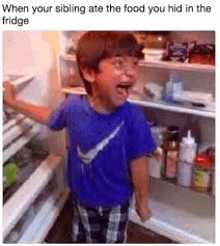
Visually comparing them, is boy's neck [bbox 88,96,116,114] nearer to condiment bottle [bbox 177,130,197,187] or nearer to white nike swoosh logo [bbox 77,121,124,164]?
white nike swoosh logo [bbox 77,121,124,164]

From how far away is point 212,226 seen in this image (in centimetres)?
117

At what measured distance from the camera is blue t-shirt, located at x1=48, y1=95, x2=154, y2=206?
0.80 meters

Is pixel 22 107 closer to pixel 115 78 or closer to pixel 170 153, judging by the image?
pixel 115 78

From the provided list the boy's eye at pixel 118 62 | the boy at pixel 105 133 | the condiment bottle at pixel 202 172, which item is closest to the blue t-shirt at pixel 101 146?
the boy at pixel 105 133

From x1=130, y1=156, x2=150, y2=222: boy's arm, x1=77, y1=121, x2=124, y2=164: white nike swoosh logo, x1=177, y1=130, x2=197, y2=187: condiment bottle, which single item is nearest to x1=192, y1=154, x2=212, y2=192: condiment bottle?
x1=177, y1=130, x2=197, y2=187: condiment bottle

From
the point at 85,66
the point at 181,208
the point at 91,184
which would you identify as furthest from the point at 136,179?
the point at 181,208

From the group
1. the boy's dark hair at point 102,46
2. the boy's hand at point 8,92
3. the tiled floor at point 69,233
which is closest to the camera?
A: the boy's dark hair at point 102,46

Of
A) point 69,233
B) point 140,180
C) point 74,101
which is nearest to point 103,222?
point 140,180

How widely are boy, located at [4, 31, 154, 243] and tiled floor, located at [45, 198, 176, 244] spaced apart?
249mm

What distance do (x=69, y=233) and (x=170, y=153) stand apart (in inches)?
21.9

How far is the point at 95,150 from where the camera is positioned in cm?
82

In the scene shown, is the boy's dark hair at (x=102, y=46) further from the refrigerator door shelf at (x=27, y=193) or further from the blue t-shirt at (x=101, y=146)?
the refrigerator door shelf at (x=27, y=193)

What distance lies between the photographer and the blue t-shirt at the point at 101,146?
801mm

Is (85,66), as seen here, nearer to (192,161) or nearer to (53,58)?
(53,58)
